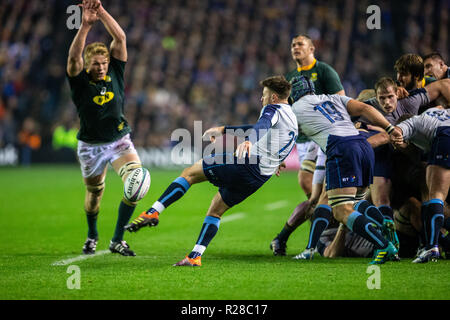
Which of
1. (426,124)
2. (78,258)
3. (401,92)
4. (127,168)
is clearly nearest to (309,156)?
(401,92)

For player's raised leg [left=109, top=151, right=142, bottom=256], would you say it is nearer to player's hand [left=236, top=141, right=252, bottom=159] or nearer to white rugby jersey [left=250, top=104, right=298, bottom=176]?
white rugby jersey [left=250, top=104, right=298, bottom=176]

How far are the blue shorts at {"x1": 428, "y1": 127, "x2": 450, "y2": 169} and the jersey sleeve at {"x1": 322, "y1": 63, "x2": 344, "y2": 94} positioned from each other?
1591mm

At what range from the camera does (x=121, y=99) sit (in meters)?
7.48

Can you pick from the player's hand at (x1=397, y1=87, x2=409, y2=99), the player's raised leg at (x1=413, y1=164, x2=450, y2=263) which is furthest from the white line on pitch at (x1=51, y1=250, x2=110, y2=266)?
the player's hand at (x1=397, y1=87, x2=409, y2=99)

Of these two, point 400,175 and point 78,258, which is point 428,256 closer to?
point 400,175

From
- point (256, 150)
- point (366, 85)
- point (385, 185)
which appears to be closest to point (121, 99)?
point (256, 150)

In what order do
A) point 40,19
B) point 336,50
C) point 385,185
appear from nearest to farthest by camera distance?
point 385,185
point 336,50
point 40,19

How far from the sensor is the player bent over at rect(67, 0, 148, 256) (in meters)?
7.19

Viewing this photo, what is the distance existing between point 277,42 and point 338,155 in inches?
775

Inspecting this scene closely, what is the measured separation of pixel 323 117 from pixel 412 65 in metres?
1.53

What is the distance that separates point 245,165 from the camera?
19.9ft

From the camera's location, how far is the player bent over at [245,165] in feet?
19.9
